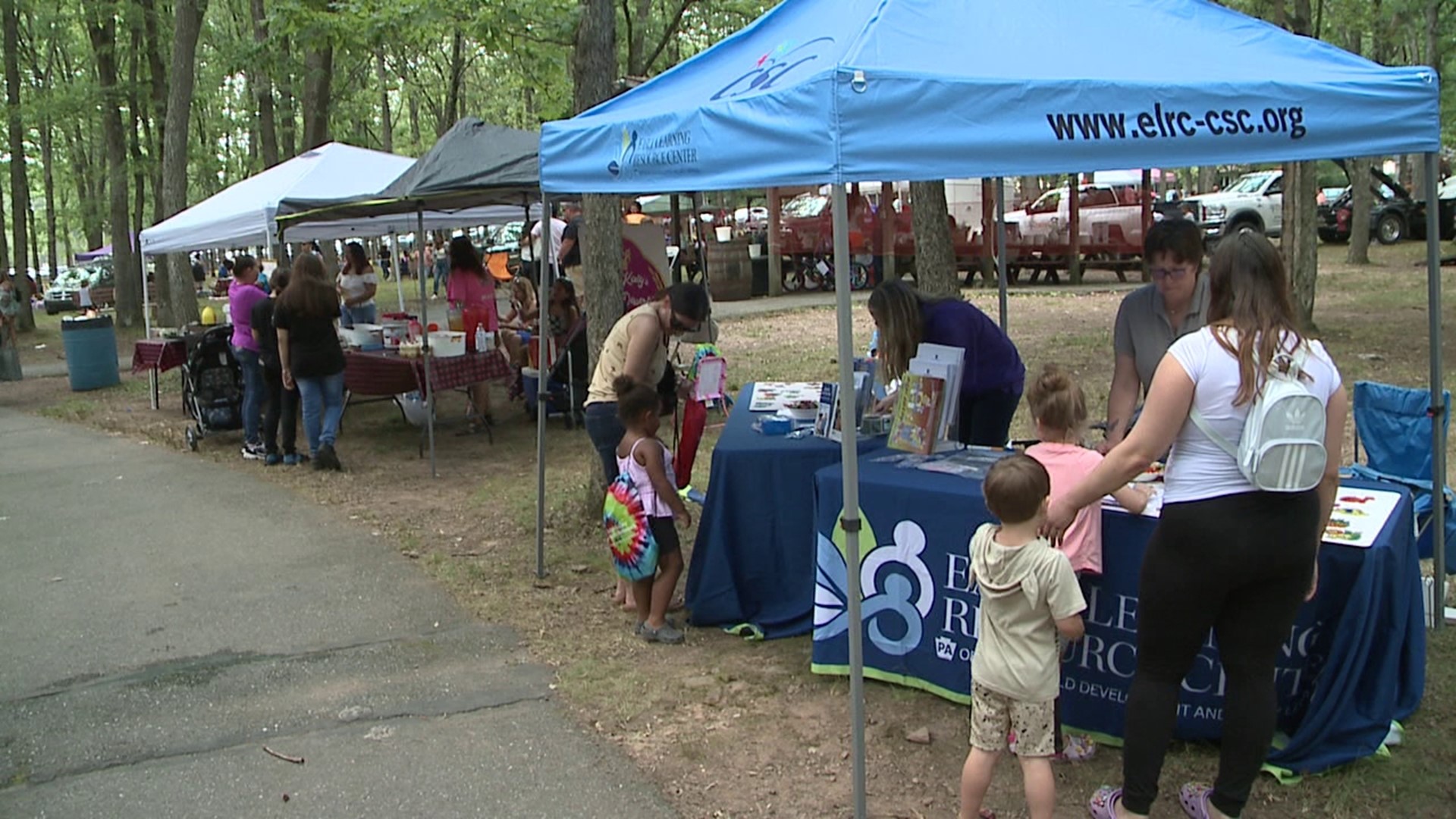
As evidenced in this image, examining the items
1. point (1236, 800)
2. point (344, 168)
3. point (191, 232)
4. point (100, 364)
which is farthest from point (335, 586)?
point (100, 364)

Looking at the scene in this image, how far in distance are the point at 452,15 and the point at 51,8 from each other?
16.8 m

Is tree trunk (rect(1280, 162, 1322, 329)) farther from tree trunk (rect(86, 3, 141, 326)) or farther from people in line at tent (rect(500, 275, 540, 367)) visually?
tree trunk (rect(86, 3, 141, 326))

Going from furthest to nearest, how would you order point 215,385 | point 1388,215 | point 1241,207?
point 1241,207 → point 1388,215 → point 215,385

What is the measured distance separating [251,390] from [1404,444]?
8.26 metres

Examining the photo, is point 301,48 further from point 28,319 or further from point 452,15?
point 28,319

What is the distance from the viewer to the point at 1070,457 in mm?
3459

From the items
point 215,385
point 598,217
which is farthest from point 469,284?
point 598,217

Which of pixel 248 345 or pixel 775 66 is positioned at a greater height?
pixel 775 66

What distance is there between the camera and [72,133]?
3706 centimetres

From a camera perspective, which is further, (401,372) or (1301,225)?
(1301,225)

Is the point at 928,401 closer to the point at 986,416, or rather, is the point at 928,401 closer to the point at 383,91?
the point at 986,416

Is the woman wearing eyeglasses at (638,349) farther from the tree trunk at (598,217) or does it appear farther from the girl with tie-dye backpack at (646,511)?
the tree trunk at (598,217)

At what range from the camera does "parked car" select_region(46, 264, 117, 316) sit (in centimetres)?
3291

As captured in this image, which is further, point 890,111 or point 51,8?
point 51,8
